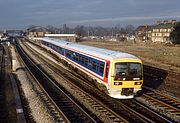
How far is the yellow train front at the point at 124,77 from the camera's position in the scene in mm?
15859

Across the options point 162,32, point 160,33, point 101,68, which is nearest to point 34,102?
point 101,68

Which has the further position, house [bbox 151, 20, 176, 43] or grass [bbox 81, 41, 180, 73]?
house [bbox 151, 20, 176, 43]

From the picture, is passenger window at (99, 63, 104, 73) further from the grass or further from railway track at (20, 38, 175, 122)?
the grass

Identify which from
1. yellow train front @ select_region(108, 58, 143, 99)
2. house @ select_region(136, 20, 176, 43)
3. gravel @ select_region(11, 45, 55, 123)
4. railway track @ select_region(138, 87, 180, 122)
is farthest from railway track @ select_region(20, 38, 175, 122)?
house @ select_region(136, 20, 176, 43)

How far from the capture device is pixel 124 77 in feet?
52.2

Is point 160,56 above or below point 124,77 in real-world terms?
below

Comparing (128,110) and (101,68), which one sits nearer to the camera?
(128,110)

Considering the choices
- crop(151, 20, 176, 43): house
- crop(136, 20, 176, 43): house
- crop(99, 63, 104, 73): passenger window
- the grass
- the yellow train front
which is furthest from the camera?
crop(151, 20, 176, 43): house

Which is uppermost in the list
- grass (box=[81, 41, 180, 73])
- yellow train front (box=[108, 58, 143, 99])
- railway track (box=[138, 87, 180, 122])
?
yellow train front (box=[108, 58, 143, 99])

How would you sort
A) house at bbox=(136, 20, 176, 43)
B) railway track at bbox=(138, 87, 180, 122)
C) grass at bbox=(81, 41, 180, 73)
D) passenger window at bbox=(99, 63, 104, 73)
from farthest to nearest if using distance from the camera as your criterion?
house at bbox=(136, 20, 176, 43)
grass at bbox=(81, 41, 180, 73)
passenger window at bbox=(99, 63, 104, 73)
railway track at bbox=(138, 87, 180, 122)

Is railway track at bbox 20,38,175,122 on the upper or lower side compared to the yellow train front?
lower

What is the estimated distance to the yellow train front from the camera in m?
15.9

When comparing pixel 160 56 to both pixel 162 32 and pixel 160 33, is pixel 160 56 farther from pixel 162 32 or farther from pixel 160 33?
pixel 160 33

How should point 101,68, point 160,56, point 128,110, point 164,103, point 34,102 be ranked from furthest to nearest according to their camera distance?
1. point 160,56
2. point 101,68
3. point 34,102
4. point 164,103
5. point 128,110
